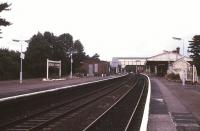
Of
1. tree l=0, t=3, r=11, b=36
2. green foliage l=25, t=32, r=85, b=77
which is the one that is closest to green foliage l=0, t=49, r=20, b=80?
green foliage l=25, t=32, r=85, b=77

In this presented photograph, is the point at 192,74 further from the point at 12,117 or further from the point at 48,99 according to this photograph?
the point at 12,117

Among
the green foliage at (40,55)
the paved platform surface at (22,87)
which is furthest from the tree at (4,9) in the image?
the green foliage at (40,55)

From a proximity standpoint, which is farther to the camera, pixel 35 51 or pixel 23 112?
pixel 35 51

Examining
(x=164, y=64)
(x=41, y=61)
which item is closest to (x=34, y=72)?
(x=41, y=61)

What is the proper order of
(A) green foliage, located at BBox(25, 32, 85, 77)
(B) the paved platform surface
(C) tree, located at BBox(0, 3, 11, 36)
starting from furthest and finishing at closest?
(A) green foliage, located at BBox(25, 32, 85, 77) → (C) tree, located at BBox(0, 3, 11, 36) → (B) the paved platform surface

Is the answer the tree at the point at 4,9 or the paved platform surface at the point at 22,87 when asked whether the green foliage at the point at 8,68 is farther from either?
the paved platform surface at the point at 22,87

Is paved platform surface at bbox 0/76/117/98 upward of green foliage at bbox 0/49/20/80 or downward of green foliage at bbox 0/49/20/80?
downward

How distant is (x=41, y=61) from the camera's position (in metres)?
112

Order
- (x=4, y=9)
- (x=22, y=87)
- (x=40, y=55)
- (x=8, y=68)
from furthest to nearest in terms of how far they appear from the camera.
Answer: (x=40, y=55) < (x=8, y=68) < (x=4, y=9) < (x=22, y=87)

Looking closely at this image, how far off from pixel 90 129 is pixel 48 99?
10072 mm

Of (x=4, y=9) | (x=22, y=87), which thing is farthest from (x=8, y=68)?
(x=22, y=87)

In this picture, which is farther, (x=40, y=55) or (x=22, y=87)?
(x=40, y=55)

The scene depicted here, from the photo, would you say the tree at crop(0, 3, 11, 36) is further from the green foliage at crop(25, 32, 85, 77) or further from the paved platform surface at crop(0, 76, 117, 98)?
the green foliage at crop(25, 32, 85, 77)

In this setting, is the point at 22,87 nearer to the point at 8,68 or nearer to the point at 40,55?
the point at 8,68
